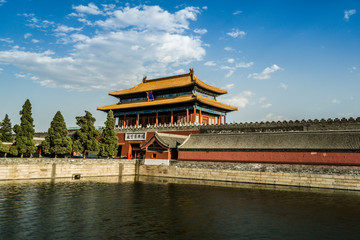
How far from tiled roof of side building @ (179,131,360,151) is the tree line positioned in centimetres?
1063

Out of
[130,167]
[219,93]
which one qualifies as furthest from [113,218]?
[219,93]

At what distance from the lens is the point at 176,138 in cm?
4194

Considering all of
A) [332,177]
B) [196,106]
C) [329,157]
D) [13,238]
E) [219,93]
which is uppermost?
[219,93]

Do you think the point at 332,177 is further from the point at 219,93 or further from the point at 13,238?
the point at 219,93

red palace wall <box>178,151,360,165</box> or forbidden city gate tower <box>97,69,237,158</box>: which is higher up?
forbidden city gate tower <box>97,69,237,158</box>

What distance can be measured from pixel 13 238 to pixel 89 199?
872 centimetres

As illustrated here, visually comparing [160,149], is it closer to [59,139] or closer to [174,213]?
[59,139]

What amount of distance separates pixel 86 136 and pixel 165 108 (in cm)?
1586

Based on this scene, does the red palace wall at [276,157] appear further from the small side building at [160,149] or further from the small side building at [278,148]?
the small side building at [160,149]

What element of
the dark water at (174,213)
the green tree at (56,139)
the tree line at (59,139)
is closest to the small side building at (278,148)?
the dark water at (174,213)

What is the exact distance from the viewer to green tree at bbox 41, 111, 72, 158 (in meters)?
34.7

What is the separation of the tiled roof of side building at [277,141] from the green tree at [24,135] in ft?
56.5

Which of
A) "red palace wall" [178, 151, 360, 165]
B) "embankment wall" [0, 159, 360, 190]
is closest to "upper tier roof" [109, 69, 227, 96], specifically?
"red palace wall" [178, 151, 360, 165]

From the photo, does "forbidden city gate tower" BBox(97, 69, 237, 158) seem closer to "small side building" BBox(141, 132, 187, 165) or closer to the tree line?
"small side building" BBox(141, 132, 187, 165)
